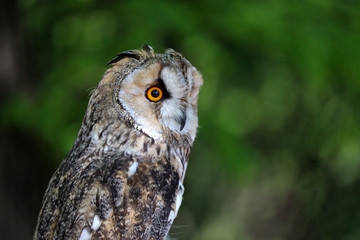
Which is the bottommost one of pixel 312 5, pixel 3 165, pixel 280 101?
pixel 3 165

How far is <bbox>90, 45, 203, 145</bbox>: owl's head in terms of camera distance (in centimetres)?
227

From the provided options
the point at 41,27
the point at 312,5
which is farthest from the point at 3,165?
the point at 312,5

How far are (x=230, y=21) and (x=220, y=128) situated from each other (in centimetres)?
79

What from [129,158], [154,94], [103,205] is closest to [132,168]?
[129,158]

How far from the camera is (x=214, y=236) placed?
629 centimetres

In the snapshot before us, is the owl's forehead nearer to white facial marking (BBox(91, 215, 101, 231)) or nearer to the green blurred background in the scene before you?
white facial marking (BBox(91, 215, 101, 231))

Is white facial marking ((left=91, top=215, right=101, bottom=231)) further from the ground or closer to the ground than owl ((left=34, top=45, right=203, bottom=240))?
closer to the ground

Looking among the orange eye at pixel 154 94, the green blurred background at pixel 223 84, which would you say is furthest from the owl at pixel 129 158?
the green blurred background at pixel 223 84

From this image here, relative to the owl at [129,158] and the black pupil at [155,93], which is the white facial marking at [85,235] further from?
the black pupil at [155,93]

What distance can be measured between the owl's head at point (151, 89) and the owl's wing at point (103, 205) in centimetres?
24

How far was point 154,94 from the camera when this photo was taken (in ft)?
7.59

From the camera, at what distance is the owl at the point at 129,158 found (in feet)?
6.65

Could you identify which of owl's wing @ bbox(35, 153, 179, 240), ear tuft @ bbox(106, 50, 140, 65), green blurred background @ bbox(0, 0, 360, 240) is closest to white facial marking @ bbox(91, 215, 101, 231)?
owl's wing @ bbox(35, 153, 179, 240)

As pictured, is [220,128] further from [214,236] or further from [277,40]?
[214,236]
